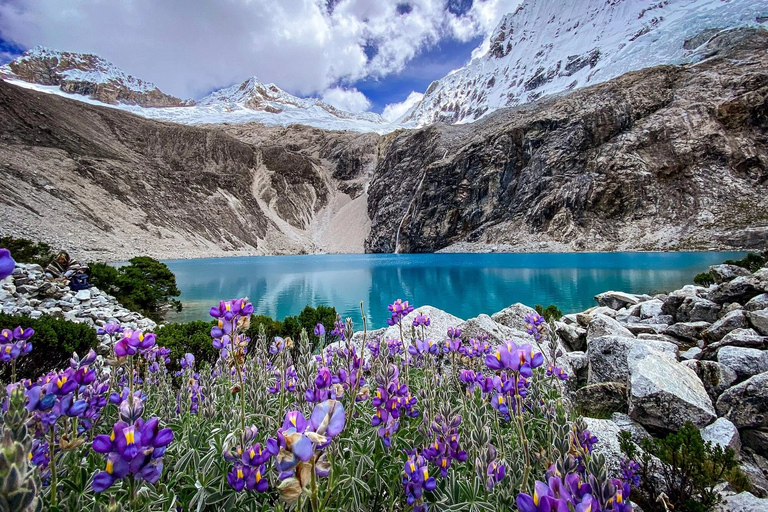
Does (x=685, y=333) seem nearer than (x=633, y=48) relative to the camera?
Yes

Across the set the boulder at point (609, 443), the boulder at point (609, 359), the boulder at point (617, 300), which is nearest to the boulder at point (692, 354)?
the boulder at point (609, 359)

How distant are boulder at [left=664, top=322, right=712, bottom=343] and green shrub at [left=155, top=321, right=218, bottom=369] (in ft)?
34.7

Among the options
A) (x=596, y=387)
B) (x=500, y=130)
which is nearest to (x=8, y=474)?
(x=596, y=387)

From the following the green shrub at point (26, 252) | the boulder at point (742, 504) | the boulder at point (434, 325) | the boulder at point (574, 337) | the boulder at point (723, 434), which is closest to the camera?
the boulder at point (742, 504)

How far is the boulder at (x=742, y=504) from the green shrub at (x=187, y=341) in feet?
25.6

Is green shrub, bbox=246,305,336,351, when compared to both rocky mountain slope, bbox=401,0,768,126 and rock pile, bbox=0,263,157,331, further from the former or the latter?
rocky mountain slope, bbox=401,0,768,126

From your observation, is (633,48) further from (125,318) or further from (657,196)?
(125,318)

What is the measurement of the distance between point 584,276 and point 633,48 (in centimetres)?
12371

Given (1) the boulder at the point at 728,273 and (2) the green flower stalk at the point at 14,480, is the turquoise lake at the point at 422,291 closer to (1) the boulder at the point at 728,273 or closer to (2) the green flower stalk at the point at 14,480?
(1) the boulder at the point at 728,273

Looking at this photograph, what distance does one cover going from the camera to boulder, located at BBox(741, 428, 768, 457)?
12.4 feet

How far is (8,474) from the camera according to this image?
2.37ft

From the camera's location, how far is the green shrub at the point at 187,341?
6850 mm

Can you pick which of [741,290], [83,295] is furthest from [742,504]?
[83,295]

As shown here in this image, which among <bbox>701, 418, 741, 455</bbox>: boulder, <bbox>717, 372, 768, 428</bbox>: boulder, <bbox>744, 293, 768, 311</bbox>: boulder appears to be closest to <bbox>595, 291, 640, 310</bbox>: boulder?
<bbox>744, 293, 768, 311</bbox>: boulder
